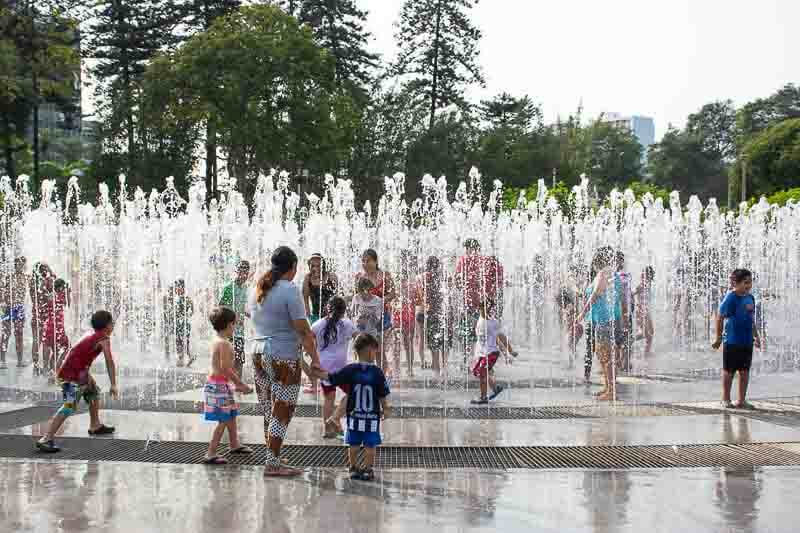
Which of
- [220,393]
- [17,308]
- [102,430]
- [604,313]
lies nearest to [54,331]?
[17,308]

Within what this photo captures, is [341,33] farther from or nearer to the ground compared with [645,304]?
farther from the ground

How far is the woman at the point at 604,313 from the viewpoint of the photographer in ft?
32.2

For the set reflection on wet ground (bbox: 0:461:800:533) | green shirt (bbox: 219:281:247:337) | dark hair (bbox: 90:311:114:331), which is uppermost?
green shirt (bbox: 219:281:247:337)

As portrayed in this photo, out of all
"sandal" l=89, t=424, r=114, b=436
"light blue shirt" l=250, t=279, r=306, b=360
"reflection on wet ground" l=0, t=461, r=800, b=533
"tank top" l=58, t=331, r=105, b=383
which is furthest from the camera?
"sandal" l=89, t=424, r=114, b=436

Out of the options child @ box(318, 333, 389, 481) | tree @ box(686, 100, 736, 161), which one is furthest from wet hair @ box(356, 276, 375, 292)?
tree @ box(686, 100, 736, 161)

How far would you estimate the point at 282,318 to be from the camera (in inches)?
246

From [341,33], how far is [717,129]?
170ft

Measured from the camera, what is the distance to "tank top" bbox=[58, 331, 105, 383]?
7.29m

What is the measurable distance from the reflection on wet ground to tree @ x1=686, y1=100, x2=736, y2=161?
262 feet

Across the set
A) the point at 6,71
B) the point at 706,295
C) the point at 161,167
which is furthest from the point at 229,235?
the point at 161,167

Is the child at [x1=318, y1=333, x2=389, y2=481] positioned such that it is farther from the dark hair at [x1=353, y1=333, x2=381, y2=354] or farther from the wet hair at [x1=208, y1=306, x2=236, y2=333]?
the wet hair at [x1=208, y1=306, x2=236, y2=333]

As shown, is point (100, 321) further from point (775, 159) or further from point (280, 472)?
point (775, 159)

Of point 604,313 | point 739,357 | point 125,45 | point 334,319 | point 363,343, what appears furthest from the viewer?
point 125,45

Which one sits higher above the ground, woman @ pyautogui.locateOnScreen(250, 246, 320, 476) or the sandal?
woman @ pyautogui.locateOnScreen(250, 246, 320, 476)
